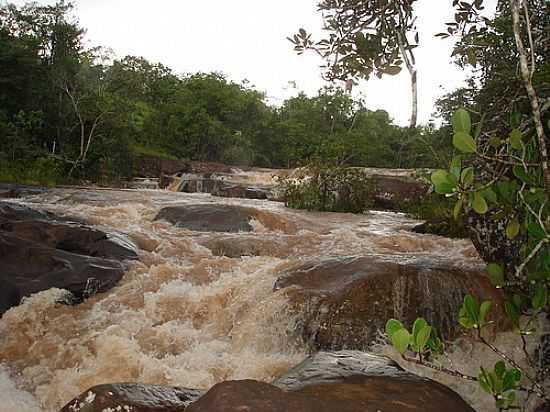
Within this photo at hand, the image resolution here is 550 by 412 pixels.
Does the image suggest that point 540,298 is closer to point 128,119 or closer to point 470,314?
point 470,314

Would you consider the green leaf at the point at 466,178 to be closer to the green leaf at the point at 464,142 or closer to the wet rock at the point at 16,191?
the green leaf at the point at 464,142

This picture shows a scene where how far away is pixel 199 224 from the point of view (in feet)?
28.9

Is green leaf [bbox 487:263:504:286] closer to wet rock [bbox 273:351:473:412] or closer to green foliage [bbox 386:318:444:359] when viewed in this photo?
green foliage [bbox 386:318:444:359]

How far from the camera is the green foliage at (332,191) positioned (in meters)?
11.8

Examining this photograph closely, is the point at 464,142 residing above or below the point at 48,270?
above

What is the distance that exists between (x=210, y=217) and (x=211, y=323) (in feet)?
13.8

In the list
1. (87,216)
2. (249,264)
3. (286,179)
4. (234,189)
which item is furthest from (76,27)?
(249,264)

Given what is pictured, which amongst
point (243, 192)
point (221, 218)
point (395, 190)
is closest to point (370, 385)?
point (221, 218)

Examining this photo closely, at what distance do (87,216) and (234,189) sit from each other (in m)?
8.34

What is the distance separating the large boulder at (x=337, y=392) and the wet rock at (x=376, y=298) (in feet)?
4.64

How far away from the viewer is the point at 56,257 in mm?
5832

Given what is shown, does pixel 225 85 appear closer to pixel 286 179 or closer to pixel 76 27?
pixel 76 27

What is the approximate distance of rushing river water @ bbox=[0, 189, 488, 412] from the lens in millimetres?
3969

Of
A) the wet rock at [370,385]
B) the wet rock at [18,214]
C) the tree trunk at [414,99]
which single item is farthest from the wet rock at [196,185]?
the tree trunk at [414,99]
